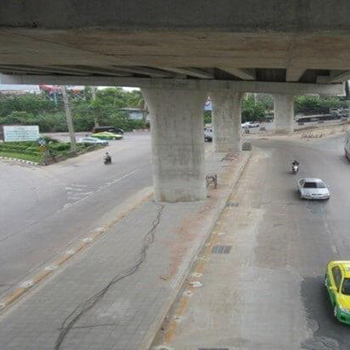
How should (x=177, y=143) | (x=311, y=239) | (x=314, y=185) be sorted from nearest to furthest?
(x=311, y=239), (x=177, y=143), (x=314, y=185)

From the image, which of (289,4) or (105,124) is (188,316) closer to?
(289,4)

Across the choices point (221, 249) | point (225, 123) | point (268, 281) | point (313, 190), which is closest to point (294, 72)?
point (268, 281)

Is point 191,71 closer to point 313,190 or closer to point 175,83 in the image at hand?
point 175,83

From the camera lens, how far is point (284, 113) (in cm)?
7050

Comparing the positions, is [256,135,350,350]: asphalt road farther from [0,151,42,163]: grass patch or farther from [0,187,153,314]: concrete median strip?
[0,151,42,163]: grass patch

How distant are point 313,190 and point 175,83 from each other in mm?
8807

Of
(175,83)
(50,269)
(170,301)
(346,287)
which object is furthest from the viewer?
(175,83)

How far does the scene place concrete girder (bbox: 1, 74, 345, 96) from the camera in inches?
900

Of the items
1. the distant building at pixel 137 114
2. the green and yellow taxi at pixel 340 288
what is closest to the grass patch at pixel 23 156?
the green and yellow taxi at pixel 340 288

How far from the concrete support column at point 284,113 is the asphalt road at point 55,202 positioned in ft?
101

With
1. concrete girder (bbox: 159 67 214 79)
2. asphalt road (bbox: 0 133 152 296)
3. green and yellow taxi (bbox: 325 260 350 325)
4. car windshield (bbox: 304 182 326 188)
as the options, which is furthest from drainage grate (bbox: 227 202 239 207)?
green and yellow taxi (bbox: 325 260 350 325)

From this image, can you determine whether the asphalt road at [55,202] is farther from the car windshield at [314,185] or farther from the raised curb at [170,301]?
the car windshield at [314,185]

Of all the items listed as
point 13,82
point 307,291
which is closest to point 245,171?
point 13,82

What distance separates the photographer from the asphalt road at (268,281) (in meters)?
10.6
